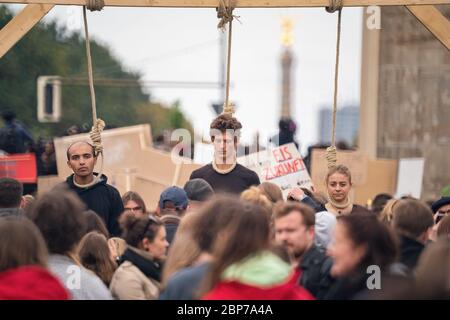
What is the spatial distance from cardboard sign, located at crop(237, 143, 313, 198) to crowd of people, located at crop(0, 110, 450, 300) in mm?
3230

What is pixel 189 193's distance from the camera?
10.7 m

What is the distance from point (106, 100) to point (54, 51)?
10.5 metres

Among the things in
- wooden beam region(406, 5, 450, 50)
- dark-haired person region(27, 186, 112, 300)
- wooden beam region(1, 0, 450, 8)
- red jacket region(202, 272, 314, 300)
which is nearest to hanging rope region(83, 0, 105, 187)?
wooden beam region(1, 0, 450, 8)

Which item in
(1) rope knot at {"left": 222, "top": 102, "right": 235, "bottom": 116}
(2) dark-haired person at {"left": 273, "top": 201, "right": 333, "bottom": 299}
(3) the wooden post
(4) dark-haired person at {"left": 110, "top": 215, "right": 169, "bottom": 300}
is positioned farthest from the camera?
(3) the wooden post

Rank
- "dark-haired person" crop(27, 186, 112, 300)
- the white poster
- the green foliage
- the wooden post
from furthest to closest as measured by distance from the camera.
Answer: the green foliage → the wooden post → the white poster → "dark-haired person" crop(27, 186, 112, 300)

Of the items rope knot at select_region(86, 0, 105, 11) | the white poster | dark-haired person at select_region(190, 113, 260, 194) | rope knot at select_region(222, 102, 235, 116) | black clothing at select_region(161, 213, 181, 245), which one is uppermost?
rope knot at select_region(86, 0, 105, 11)

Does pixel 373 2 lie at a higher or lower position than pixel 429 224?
higher

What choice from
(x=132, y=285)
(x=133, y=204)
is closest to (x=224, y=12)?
(x=133, y=204)

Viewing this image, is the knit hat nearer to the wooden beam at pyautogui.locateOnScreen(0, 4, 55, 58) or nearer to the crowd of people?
the crowd of people

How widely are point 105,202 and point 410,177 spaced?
26.2 feet

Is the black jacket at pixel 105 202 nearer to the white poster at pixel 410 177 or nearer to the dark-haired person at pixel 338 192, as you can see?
the dark-haired person at pixel 338 192

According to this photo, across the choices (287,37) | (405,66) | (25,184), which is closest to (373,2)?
(25,184)

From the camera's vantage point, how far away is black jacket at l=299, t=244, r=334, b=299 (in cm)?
821

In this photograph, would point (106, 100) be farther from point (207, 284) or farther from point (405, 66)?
point (207, 284)
